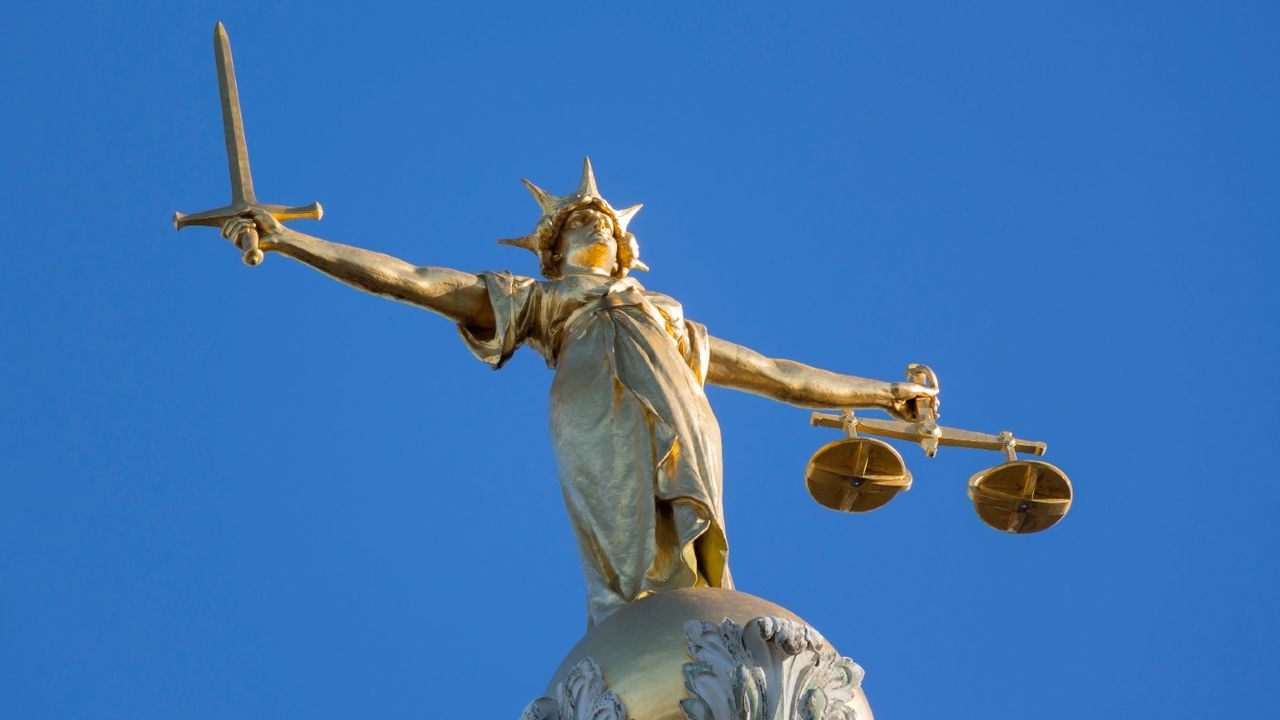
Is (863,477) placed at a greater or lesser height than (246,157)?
lesser

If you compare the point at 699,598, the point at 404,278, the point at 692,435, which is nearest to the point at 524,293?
the point at 404,278

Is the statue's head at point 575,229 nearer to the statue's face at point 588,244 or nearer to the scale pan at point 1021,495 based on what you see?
the statue's face at point 588,244

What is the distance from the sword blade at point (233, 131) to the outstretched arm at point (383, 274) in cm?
23

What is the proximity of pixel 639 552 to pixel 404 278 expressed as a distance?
107 inches

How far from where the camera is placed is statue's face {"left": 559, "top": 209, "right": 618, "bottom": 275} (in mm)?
14461

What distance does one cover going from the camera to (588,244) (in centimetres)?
1452

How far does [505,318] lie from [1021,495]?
375cm

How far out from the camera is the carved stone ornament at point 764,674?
1064 cm

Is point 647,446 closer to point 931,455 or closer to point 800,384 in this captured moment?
point 800,384

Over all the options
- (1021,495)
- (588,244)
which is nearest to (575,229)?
(588,244)

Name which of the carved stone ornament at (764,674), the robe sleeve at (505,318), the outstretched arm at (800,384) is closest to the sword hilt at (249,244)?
the robe sleeve at (505,318)

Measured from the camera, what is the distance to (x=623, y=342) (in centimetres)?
1312

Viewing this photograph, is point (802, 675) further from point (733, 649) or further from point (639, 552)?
point (639, 552)

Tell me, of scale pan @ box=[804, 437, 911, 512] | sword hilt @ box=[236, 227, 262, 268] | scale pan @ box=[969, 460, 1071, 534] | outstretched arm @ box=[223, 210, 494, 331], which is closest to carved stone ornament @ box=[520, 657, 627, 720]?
outstretched arm @ box=[223, 210, 494, 331]
